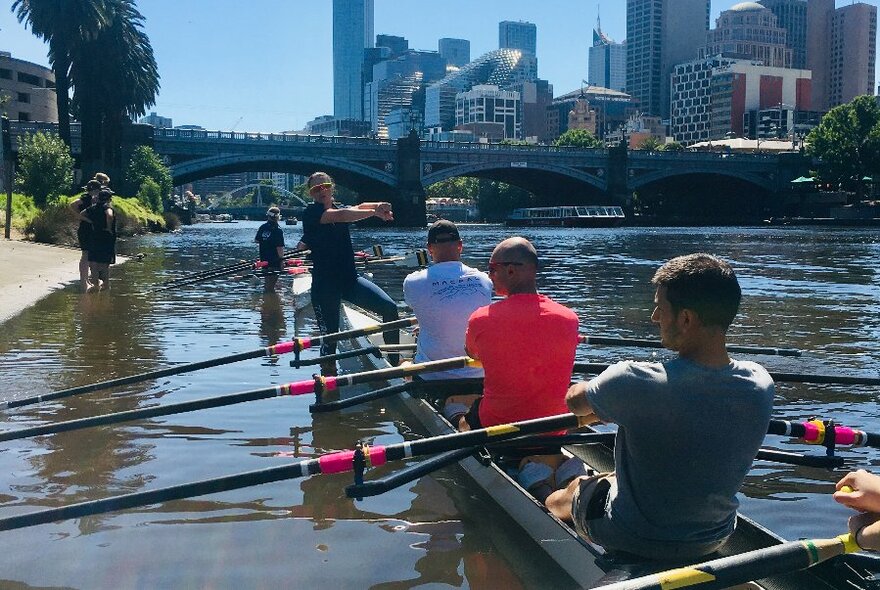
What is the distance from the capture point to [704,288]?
356 cm

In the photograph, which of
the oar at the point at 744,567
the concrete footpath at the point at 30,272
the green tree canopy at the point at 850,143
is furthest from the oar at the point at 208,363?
the green tree canopy at the point at 850,143

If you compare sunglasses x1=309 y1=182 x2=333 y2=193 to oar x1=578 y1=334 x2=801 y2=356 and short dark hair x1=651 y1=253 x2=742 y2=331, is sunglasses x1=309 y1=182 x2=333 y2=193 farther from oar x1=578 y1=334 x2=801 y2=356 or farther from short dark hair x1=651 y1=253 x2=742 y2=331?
short dark hair x1=651 y1=253 x2=742 y2=331

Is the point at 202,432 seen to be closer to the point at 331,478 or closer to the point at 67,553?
the point at 331,478

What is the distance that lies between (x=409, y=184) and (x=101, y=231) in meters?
74.9

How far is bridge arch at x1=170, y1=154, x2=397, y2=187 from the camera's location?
79500 mm

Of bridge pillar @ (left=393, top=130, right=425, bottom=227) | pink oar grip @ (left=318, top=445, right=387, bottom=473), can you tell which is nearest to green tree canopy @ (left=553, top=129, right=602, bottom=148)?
bridge pillar @ (left=393, top=130, right=425, bottom=227)

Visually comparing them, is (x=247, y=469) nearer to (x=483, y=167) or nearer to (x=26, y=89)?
(x=483, y=167)

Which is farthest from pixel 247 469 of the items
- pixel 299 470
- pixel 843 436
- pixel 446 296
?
pixel 843 436

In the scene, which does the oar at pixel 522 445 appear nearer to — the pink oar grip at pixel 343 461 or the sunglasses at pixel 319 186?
the pink oar grip at pixel 343 461

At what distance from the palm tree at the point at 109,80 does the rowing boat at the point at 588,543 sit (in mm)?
58618

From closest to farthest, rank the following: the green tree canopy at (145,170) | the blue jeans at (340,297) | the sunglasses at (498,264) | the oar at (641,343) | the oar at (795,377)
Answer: the sunglasses at (498,264) → the oar at (795,377) → the oar at (641,343) → the blue jeans at (340,297) → the green tree canopy at (145,170)

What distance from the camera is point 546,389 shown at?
5.43m

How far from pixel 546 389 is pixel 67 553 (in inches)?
119

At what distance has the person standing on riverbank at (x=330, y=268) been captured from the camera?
10227 mm
